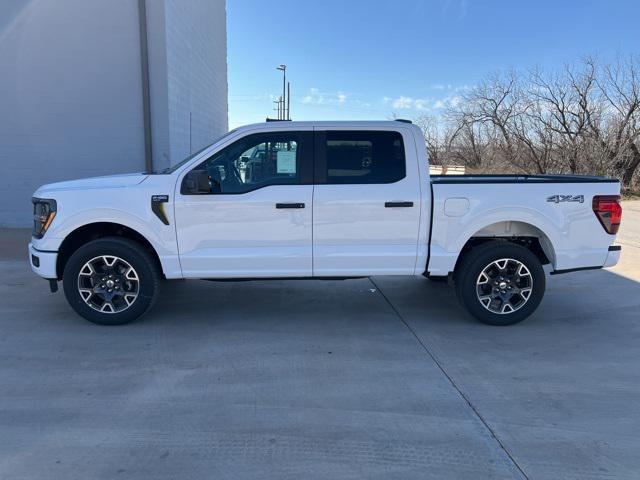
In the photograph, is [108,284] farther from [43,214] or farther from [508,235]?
[508,235]

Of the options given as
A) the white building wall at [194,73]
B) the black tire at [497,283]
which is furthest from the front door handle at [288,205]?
the white building wall at [194,73]

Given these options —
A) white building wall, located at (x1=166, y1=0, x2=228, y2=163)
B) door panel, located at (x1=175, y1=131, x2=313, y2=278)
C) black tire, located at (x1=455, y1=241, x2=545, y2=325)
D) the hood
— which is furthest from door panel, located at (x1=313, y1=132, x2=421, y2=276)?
white building wall, located at (x1=166, y1=0, x2=228, y2=163)

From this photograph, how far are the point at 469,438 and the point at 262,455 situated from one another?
128 centimetres

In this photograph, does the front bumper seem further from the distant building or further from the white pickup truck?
the distant building

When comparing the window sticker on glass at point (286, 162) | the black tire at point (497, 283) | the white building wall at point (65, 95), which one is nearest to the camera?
the window sticker on glass at point (286, 162)

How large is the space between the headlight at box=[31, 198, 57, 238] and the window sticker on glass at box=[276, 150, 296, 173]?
2209 mm

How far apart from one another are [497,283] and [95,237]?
4173mm

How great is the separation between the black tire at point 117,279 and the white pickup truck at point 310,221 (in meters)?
0.01

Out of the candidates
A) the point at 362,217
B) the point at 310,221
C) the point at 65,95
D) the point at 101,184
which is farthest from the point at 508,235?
the point at 65,95

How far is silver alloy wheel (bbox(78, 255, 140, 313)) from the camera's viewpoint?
5.02 meters

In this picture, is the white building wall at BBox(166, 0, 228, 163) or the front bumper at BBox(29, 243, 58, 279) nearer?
the front bumper at BBox(29, 243, 58, 279)

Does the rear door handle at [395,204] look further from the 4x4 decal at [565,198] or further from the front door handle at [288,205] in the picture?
the 4x4 decal at [565,198]

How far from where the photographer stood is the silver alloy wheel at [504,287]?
17.1 feet

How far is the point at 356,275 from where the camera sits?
518 centimetres
